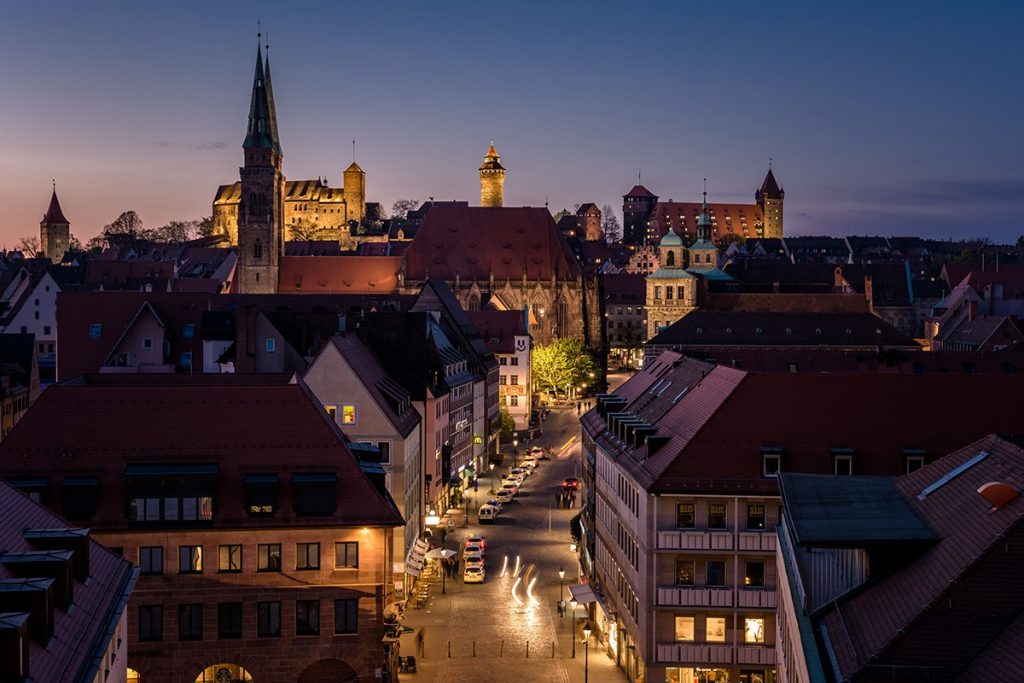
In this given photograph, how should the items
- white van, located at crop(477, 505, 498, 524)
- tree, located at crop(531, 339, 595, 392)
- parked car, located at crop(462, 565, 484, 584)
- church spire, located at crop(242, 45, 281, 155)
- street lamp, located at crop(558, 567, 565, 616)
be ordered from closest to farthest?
street lamp, located at crop(558, 567, 565, 616)
parked car, located at crop(462, 565, 484, 584)
white van, located at crop(477, 505, 498, 524)
tree, located at crop(531, 339, 595, 392)
church spire, located at crop(242, 45, 281, 155)

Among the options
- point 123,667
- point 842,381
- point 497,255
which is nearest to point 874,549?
point 123,667

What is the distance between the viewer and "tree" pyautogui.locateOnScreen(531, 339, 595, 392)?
15800 cm

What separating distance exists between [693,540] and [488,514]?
119 ft

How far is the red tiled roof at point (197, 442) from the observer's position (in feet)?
146

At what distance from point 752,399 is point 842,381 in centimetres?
354

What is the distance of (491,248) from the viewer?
179 metres

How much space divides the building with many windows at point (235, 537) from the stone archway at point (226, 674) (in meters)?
0.04

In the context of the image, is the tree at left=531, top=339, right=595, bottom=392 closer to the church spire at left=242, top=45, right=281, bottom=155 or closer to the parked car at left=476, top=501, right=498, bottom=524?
the church spire at left=242, top=45, right=281, bottom=155

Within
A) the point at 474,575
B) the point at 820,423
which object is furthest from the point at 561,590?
the point at 820,423

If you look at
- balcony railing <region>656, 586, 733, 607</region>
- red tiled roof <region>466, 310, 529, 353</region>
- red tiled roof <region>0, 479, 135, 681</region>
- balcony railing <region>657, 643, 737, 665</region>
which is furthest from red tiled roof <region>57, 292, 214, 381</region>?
red tiled roof <region>0, 479, 135, 681</region>

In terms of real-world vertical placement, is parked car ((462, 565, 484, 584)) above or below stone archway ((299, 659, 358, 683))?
below

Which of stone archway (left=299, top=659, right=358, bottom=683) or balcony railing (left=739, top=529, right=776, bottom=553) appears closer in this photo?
stone archway (left=299, top=659, right=358, bottom=683)

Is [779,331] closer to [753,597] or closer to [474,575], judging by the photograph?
[474,575]

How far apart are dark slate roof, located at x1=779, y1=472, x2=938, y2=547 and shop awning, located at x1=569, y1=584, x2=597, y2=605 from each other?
77.1 ft
